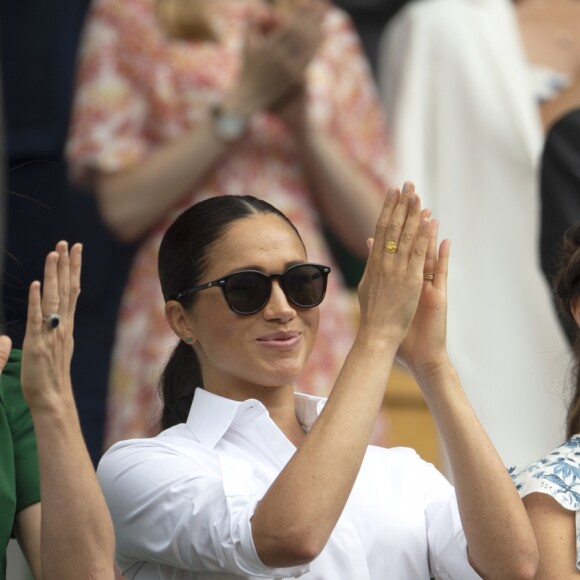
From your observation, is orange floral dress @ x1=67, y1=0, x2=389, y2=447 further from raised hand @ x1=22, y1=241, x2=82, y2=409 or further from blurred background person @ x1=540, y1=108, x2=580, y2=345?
raised hand @ x1=22, y1=241, x2=82, y2=409

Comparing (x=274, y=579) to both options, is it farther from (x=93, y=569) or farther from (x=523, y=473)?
(x=523, y=473)

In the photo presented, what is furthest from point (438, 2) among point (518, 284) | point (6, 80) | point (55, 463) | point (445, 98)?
point (55, 463)

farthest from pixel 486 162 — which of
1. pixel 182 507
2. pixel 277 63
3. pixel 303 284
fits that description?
pixel 182 507

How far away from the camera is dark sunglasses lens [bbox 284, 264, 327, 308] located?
9.50ft

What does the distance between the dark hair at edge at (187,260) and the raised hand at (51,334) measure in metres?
0.40

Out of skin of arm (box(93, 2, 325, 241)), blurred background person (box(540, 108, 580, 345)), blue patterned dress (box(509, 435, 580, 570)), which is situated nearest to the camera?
blue patterned dress (box(509, 435, 580, 570))

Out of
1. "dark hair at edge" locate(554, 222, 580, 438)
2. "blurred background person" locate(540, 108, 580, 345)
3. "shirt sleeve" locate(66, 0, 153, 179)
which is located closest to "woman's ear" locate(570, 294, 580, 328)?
"dark hair at edge" locate(554, 222, 580, 438)

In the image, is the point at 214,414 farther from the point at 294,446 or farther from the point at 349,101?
the point at 349,101

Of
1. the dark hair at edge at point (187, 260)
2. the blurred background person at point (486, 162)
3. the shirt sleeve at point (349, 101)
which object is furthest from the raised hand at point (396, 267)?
the blurred background person at point (486, 162)

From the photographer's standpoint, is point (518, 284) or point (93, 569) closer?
point (93, 569)

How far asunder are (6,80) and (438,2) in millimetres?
1579

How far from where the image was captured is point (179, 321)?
3.03 m

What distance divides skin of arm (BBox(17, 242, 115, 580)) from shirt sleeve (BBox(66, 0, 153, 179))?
85.9 inches

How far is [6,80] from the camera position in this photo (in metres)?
5.28
